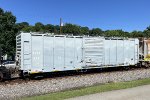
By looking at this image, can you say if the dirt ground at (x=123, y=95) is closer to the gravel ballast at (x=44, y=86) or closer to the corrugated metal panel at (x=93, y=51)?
the gravel ballast at (x=44, y=86)

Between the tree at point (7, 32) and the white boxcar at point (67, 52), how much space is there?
91.0ft

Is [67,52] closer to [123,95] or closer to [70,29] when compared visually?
[123,95]

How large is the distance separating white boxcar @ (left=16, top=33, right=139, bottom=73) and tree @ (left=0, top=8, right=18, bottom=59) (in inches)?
1092

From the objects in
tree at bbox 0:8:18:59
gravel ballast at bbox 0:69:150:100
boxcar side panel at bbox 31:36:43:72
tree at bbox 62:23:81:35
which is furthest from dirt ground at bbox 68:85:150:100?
tree at bbox 62:23:81:35

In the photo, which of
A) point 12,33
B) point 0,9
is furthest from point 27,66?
point 0,9

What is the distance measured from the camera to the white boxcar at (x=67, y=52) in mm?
19172

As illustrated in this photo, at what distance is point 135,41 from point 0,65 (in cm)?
1522

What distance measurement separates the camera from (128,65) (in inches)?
1070

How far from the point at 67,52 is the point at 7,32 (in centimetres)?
3074

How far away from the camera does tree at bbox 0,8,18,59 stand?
162ft

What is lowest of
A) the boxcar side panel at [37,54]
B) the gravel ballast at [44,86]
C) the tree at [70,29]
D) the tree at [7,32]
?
the gravel ballast at [44,86]

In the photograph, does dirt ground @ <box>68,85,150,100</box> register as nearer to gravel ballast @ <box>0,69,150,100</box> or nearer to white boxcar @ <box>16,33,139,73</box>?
gravel ballast @ <box>0,69,150,100</box>

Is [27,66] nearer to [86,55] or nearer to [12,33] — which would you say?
[86,55]

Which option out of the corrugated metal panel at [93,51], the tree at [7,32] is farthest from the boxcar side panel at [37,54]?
the tree at [7,32]
